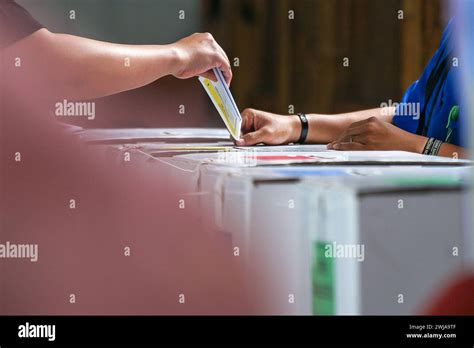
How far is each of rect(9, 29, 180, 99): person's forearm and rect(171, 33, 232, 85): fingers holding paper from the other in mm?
78

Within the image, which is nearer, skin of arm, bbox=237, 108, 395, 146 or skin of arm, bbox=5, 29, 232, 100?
skin of arm, bbox=5, 29, 232, 100

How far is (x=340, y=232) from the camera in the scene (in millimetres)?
654

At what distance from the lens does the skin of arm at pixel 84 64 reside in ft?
2.98

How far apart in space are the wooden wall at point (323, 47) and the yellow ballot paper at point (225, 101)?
0.55 feet

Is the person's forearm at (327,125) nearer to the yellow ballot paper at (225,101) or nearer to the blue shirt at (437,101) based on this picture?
the blue shirt at (437,101)

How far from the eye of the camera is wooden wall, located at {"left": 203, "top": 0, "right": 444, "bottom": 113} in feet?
3.96

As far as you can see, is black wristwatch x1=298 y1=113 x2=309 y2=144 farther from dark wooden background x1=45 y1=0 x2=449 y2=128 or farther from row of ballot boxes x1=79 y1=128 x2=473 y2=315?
row of ballot boxes x1=79 y1=128 x2=473 y2=315

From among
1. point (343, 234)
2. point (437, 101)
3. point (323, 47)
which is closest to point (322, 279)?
point (343, 234)

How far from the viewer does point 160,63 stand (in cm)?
106

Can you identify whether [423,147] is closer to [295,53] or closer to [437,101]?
[437,101]

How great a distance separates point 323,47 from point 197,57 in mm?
485

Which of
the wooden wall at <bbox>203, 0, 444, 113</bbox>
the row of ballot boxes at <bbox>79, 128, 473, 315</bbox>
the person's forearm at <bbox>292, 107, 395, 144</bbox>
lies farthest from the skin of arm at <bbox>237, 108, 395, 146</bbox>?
the row of ballot boxes at <bbox>79, 128, 473, 315</bbox>

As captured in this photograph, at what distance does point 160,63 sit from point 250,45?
60cm
